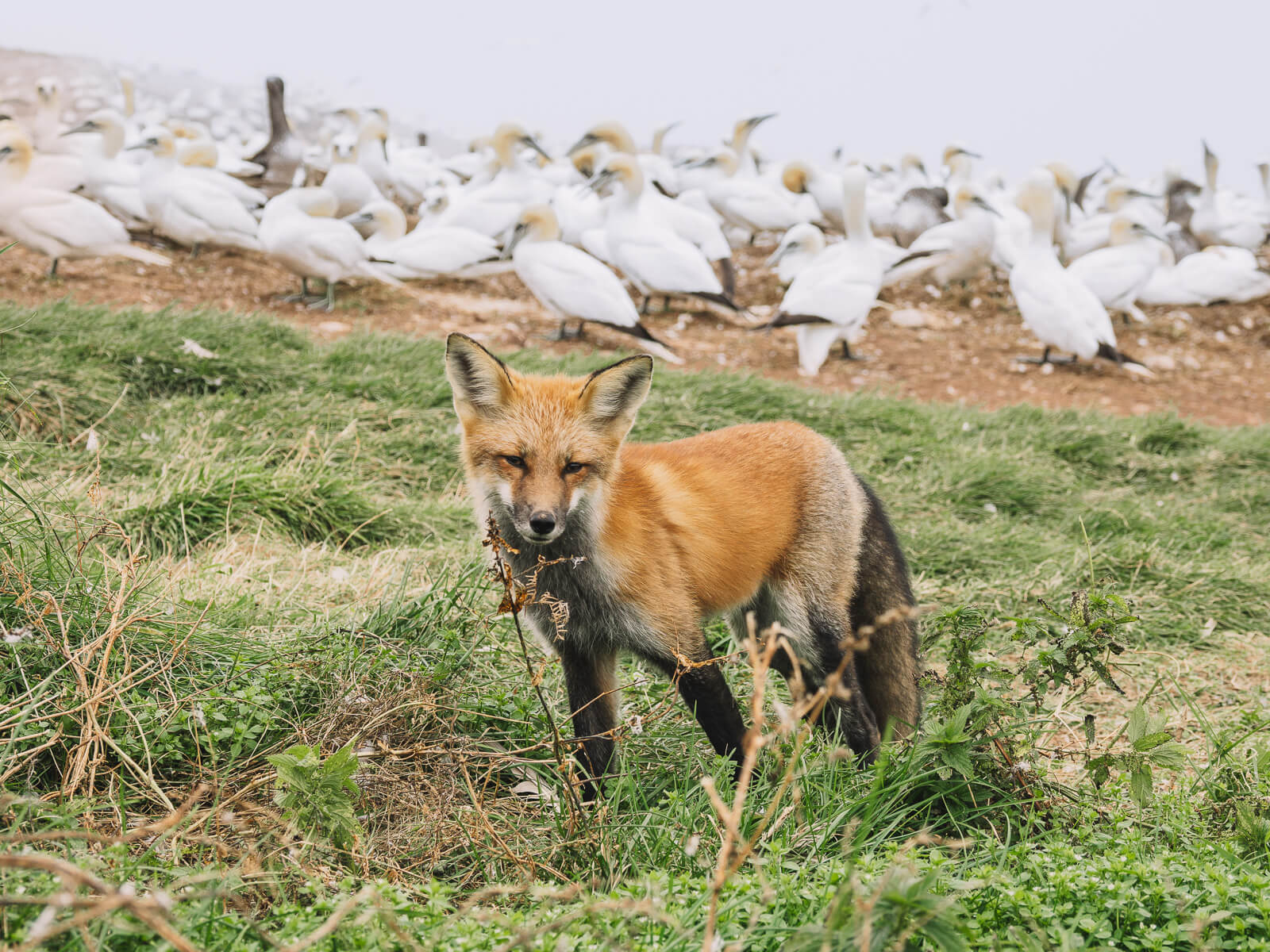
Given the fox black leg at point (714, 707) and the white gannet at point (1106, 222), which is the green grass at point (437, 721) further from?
the white gannet at point (1106, 222)

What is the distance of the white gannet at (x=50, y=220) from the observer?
9.54 metres

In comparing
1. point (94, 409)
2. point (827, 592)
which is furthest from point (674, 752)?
point (94, 409)

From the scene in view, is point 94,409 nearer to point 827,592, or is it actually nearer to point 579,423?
point 579,423

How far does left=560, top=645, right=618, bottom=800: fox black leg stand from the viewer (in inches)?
126

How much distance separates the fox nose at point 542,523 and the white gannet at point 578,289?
273 inches

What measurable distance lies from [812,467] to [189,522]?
2824mm

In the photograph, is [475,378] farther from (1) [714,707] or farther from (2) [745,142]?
(2) [745,142]

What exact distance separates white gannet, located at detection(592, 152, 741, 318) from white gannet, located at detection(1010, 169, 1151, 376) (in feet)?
9.47

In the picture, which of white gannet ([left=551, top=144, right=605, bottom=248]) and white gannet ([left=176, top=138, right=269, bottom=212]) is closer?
white gannet ([left=176, top=138, right=269, bottom=212])

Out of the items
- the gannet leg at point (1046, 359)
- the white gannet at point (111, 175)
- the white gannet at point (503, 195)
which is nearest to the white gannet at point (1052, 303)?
the gannet leg at point (1046, 359)

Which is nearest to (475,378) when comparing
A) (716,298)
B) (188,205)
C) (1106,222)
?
(716,298)

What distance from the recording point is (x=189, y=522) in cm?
472

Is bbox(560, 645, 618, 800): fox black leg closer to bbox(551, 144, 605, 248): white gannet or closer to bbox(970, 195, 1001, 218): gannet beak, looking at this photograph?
bbox(551, 144, 605, 248): white gannet

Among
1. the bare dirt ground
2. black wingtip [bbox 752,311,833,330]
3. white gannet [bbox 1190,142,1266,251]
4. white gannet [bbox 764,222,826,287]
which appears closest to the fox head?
the bare dirt ground
